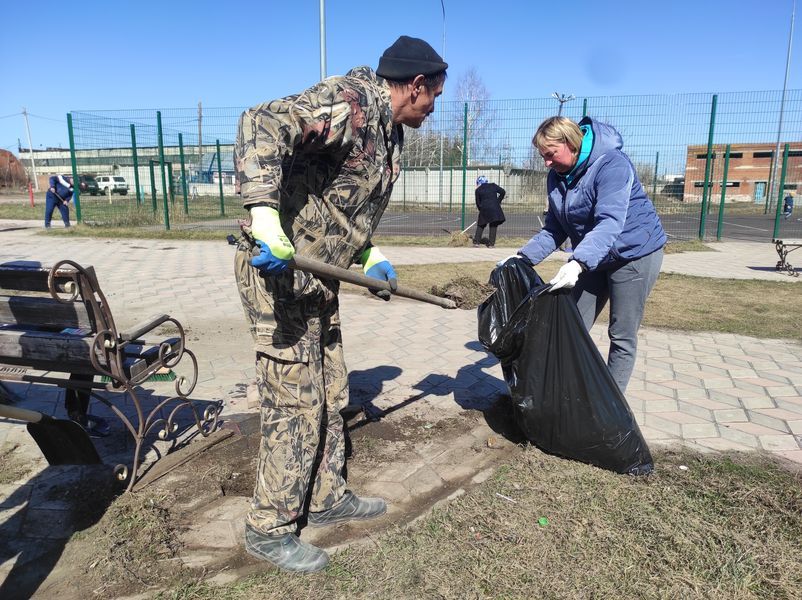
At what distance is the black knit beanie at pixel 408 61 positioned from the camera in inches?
79.1

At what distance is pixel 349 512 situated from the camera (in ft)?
7.72

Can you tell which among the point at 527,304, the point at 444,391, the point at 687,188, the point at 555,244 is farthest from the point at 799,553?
the point at 687,188

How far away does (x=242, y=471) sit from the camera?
2719mm

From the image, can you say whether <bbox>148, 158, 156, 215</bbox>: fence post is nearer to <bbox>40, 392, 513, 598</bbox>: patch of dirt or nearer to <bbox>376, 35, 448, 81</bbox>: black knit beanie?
<bbox>40, 392, 513, 598</bbox>: patch of dirt

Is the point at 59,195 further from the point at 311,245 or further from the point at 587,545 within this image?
the point at 587,545

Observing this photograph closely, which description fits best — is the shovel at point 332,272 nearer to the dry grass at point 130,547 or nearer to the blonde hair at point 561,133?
the blonde hair at point 561,133

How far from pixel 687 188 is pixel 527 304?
12864mm

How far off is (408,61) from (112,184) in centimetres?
1644

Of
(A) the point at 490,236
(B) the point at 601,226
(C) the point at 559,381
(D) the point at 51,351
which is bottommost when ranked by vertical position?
(A) the point at 490,236

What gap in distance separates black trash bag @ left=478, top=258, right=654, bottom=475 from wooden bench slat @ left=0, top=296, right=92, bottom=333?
1802mm

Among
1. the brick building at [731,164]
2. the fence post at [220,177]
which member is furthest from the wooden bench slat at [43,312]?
the fence post at [220,177]

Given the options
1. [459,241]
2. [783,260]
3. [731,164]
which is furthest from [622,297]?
[731,164]

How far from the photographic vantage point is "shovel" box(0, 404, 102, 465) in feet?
8.16

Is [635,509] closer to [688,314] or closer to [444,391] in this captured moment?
[444,391]
